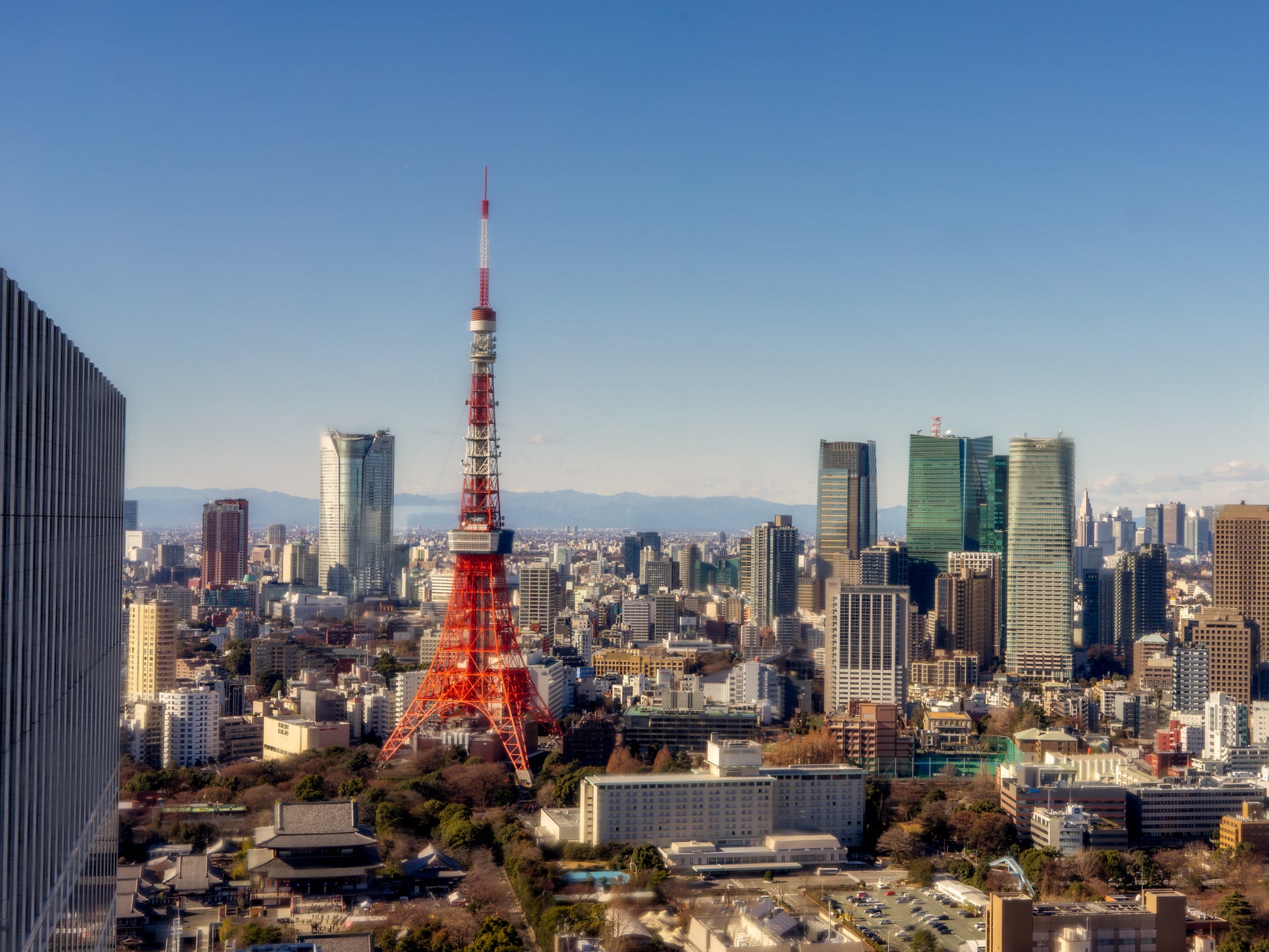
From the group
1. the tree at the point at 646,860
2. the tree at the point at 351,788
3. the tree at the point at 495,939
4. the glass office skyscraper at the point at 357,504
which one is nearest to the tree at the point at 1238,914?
the tree at the point at 646,860

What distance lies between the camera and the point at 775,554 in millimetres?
35938

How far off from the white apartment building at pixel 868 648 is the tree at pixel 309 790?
426 inches

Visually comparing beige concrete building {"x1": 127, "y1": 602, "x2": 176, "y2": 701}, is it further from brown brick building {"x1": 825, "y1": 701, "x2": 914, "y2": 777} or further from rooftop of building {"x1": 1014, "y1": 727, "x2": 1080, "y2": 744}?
rooftop of building {"x1": 1014, "y1": 727, "x2": 1080, "y2": 744}

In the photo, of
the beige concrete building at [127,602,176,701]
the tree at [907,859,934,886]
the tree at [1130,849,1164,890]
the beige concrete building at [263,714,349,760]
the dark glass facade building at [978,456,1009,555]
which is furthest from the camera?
the dark glass facade building at [978,456,1009,555]

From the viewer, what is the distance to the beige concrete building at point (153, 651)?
21.7m

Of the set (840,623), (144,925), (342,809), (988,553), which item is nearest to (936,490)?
(988,553)

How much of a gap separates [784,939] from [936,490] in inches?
1179

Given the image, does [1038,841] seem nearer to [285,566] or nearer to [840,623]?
[840,623]

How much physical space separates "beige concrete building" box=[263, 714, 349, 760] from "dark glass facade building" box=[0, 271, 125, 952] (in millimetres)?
10475

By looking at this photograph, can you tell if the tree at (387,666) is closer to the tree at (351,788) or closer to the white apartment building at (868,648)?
the tree at (351,788)

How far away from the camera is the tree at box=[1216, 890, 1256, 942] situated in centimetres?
972

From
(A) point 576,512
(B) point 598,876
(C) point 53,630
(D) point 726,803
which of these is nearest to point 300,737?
(D) point 726,803

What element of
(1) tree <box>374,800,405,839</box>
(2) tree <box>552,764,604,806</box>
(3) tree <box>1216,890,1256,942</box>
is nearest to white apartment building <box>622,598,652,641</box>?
(2) tree <box>552,764,604,806</box>

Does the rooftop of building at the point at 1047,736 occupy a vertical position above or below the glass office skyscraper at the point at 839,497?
below
